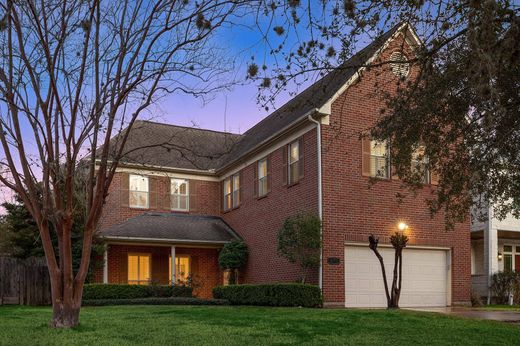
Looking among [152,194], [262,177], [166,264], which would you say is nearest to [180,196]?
[152,194]

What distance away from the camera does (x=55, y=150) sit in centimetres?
987

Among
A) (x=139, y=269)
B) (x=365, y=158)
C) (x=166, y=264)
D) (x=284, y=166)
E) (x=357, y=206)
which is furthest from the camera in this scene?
(x=166, y=264)

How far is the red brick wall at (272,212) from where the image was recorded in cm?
1987

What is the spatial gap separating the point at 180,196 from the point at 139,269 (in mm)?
3776

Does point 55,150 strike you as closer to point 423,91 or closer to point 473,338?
point 423,91

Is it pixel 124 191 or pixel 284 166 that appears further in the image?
pixel 124 191

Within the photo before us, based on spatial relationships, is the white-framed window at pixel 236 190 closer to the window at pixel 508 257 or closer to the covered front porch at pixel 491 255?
the covered front porch at pixel 491 255

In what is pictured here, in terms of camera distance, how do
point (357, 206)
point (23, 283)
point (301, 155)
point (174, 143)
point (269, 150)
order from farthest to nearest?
point (174, 143), point (269, 150), point (23, 283), point (301, 155), point (357, 206)

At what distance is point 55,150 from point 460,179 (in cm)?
705

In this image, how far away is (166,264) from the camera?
27281 mm

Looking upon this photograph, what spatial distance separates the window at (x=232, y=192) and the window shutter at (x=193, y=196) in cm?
134

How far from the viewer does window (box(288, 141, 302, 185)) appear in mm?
20719

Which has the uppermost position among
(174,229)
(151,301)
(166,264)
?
(174,229)

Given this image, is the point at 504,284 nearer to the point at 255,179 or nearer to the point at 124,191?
the point at 255,179
